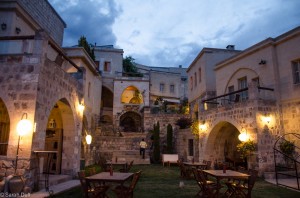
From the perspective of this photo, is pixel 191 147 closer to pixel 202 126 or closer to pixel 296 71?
pixel 202 126

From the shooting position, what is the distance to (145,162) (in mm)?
16031

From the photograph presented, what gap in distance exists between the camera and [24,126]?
599 cm

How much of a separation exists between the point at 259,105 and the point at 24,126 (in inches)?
359

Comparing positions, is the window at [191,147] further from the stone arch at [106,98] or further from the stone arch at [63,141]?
the stone arch at [106,98]

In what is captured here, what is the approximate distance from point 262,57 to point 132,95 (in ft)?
57.5

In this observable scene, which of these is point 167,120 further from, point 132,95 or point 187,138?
point 132,95

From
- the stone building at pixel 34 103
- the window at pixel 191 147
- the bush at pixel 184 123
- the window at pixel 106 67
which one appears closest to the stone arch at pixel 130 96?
the window at pixel 106 67

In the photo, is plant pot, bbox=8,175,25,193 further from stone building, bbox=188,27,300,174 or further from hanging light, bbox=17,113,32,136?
stone building, bbox=188,27,300,174

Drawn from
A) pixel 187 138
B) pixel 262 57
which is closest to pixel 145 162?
pixel 187 138

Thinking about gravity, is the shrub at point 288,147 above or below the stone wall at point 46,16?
below

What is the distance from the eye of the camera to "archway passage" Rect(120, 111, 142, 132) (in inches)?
949

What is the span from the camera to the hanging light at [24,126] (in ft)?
19.3

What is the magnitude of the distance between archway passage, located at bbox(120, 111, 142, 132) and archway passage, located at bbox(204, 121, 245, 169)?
11451mm

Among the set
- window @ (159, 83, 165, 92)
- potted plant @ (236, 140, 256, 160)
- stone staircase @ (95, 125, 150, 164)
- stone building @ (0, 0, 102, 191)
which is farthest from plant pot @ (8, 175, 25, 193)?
window @ (159, 83, 165, 92)
